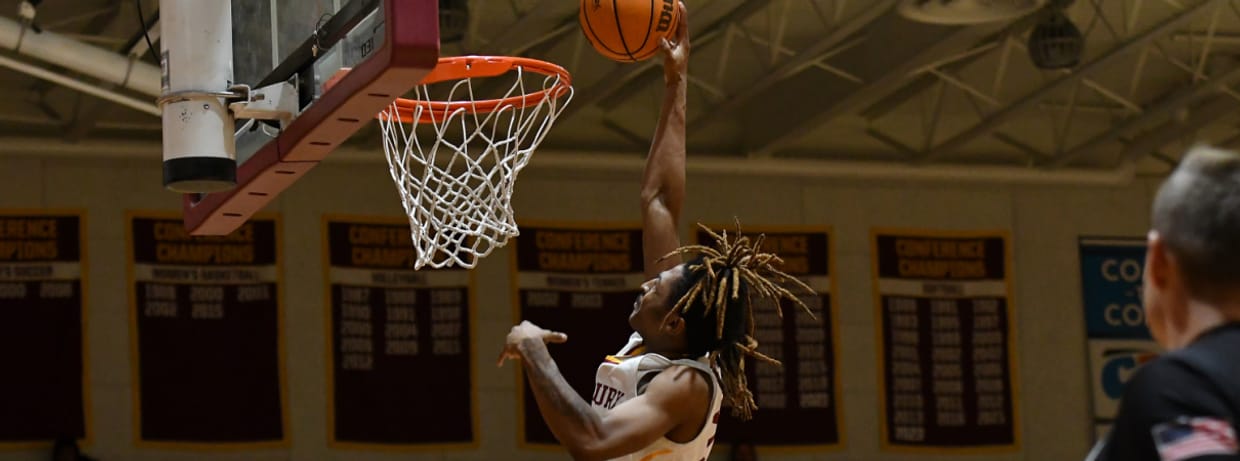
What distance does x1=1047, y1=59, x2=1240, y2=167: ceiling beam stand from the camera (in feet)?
40.5

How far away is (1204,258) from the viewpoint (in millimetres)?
2066

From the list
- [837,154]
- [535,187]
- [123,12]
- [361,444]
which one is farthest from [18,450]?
[837,154]

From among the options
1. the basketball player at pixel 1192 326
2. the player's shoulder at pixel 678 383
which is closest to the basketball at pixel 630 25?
the player's shoulder at pixel 678 383

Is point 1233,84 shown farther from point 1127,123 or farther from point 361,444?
point 361,444

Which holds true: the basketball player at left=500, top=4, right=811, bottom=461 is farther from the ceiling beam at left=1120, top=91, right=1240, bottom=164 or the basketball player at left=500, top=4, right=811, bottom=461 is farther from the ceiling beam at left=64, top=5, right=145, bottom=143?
the ceiling beam at left=1120, top=91, right=1240, bottom=164

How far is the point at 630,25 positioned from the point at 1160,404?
3539 millimetres

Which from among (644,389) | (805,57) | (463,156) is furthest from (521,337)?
(805,57)

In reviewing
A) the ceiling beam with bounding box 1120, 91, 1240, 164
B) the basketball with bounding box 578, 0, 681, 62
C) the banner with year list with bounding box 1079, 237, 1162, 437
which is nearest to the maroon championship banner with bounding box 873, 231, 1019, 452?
the banner with year list with bounding box 1079, 237, 1162, 437

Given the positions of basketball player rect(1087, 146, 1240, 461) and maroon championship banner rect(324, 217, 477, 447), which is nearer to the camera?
basketball player rect(1087, 146, 1240, 461)

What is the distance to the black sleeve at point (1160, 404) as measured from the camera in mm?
1967

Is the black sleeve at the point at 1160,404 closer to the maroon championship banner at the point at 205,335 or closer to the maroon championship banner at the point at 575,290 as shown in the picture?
the maroon championship banner at the point at 205,335

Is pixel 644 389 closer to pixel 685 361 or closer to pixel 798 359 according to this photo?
pixel 685 361

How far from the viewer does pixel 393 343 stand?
11.7 metres

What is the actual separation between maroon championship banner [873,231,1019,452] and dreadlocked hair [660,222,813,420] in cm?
915
